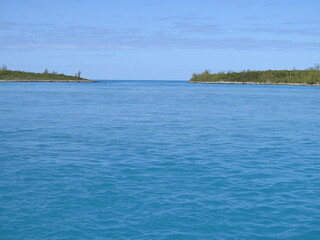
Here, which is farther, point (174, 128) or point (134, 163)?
point (174, 128)

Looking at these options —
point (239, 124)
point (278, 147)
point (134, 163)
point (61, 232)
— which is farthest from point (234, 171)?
point (239, 124)

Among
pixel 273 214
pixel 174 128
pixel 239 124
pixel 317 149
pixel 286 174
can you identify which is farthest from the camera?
pixel 239 124

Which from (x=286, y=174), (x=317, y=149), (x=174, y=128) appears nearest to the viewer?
(x=286, y=174)

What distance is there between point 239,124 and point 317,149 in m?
12.7

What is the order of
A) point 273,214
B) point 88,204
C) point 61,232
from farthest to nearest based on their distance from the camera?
point 88,204 → point 273,214 → point 61,232

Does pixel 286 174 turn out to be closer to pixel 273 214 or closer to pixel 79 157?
pixel 273 214

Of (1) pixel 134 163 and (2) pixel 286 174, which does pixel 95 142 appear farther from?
(2) pixel 286 174

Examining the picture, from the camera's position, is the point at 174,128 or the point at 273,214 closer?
the point at 273,214

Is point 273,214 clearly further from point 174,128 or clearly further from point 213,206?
point 174,128

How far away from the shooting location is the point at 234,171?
19250mm

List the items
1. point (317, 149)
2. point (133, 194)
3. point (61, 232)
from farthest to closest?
point (317, 149), point (133, 194), point (61, 232)

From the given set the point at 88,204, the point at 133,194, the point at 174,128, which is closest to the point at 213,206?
the point at 133,194

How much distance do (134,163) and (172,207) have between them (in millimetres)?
6859

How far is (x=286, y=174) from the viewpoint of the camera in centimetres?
1886
